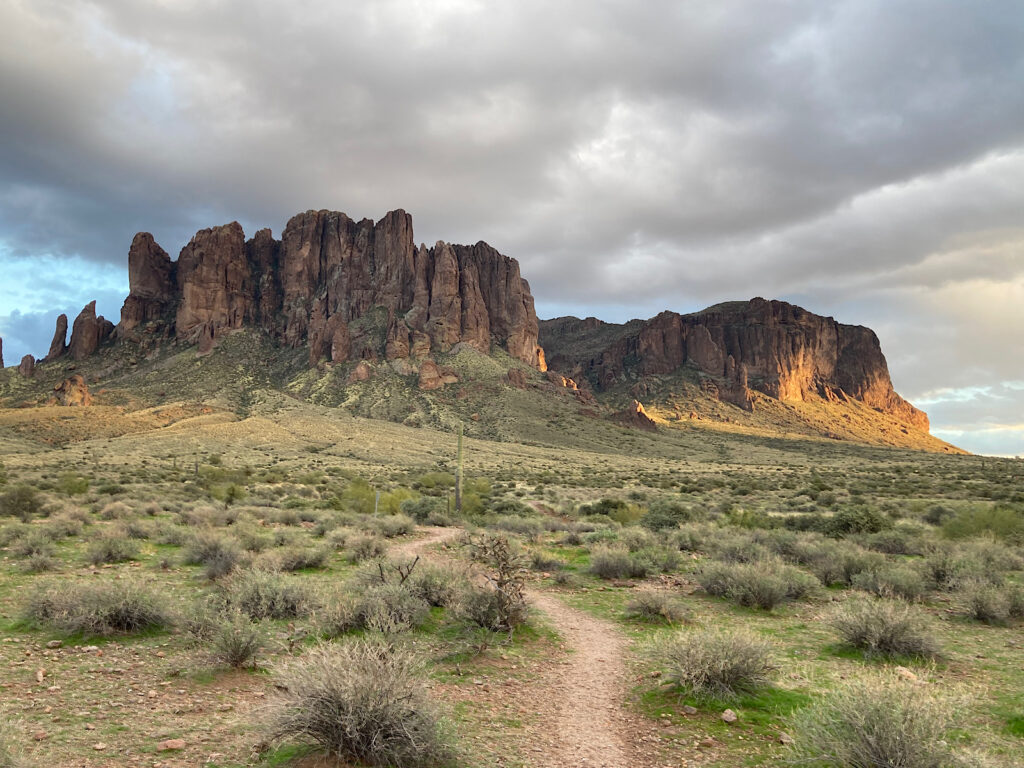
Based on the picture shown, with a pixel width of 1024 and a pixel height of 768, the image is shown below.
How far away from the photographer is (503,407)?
102188mm

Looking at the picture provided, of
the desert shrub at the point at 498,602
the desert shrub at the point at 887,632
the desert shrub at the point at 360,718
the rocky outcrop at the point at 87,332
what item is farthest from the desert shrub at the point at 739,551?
the rocky outcrop at the point at 87,332

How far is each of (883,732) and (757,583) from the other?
7.14 meters

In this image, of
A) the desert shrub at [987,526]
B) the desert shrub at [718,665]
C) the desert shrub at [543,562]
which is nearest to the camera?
the desert shrub at [718,665]

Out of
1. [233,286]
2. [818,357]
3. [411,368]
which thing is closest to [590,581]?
[411,368]

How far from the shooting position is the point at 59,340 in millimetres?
128000

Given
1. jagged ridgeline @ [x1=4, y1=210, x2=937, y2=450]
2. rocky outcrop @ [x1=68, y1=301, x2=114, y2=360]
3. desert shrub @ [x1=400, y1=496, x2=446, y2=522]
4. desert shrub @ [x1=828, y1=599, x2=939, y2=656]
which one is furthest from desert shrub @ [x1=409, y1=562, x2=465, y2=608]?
rocky outcrop @ [x1=68, y1=301, x2=114, y2=360]

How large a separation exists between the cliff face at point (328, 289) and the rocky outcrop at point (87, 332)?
427 centimetres

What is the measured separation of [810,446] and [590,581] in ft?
387

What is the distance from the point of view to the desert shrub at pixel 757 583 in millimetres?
11000

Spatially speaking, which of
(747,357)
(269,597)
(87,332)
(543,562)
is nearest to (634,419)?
(747,357)

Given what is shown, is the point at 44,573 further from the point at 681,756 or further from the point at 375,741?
the point at 681,756

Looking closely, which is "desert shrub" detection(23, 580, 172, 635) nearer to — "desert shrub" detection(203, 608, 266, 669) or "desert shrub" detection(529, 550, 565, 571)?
"desert shrub" detection(203, 608, 266, 669)

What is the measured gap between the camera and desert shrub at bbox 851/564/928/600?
444 inches

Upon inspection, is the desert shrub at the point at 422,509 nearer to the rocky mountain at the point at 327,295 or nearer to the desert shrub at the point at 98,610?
the desert shrub at the point at 98,610
